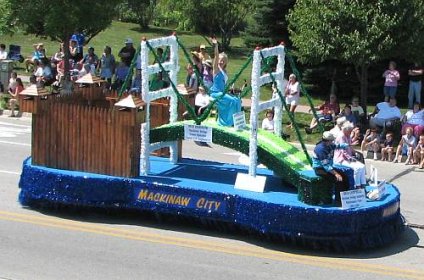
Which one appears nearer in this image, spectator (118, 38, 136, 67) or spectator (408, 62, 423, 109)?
spectator (408, 62, 423, 109)

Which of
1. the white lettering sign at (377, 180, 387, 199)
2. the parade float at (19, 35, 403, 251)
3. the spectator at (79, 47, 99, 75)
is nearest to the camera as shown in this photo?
the parade float at (19, 35, 403, 251)

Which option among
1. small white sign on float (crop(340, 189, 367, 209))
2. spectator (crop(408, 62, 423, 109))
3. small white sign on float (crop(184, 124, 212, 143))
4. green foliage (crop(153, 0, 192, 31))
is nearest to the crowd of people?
spectator (crop(408, 62, 423, 109))

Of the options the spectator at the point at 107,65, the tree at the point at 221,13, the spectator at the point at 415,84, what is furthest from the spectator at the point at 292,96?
the tree at the point at 221,13

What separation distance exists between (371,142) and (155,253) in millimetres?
9385

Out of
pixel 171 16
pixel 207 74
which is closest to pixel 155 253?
pixel 207 74

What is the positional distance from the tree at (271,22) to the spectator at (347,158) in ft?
49.9

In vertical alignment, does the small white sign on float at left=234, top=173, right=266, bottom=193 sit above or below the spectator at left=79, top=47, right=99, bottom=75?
below

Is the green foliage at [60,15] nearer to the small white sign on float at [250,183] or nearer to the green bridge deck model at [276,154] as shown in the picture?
the green bridge deck model at [276,154]

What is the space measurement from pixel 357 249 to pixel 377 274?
1.04m

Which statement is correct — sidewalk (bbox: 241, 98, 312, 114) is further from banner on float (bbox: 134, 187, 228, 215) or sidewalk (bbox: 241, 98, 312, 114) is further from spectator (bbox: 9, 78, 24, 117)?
banner on float (bbox: 134, 187, 228, 215)

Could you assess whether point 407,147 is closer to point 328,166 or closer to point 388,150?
point 388,150

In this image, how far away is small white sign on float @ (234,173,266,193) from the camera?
12633 mm

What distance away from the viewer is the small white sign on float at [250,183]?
41.4ft

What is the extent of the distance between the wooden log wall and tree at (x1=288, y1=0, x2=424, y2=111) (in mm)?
10085
